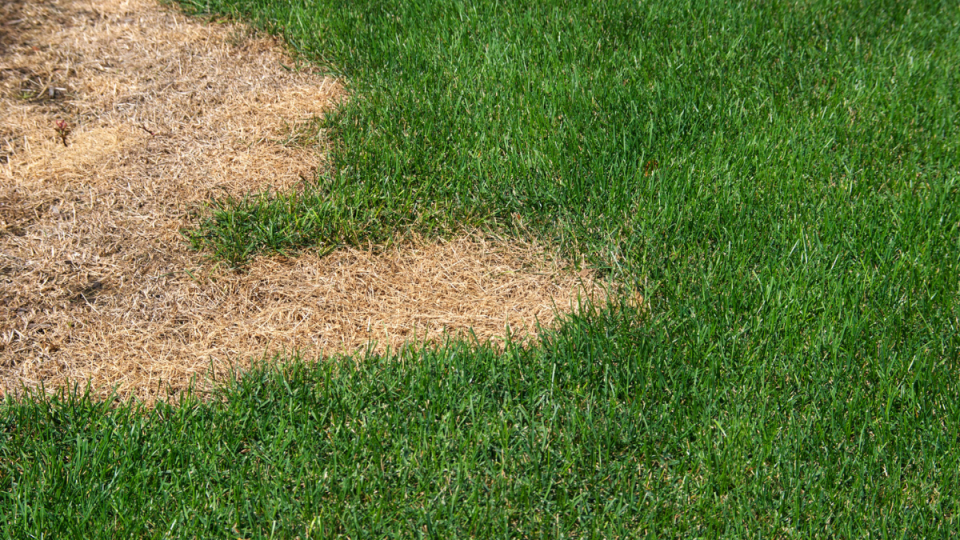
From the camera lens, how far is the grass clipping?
9.41ft

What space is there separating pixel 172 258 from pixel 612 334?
182 centimetres

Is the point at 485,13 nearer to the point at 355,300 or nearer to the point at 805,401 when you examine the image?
the point at 355,300

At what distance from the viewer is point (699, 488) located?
7.54ft

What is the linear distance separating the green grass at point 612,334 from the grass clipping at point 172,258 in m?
0.17

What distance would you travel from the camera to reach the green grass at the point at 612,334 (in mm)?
2268

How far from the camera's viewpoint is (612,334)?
2789mm

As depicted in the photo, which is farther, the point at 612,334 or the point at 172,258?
the point at 172,258

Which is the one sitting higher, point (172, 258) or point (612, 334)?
point (612, 334)

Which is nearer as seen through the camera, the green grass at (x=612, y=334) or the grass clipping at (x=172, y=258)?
the green grass at (x=612, y=334)

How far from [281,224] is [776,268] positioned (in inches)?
79.8

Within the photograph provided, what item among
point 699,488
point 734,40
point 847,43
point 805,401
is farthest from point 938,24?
point 699,488

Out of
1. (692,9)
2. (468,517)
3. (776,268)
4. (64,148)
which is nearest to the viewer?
(468,517)

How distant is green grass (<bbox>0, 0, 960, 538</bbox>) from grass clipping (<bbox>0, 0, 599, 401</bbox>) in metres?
0.17

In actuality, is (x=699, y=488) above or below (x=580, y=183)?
below
